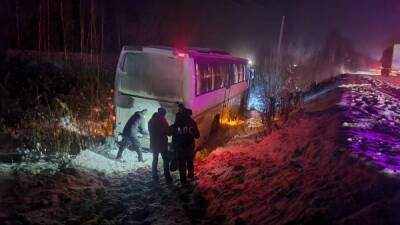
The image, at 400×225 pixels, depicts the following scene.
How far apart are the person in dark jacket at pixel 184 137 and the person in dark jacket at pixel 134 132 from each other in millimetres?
1664

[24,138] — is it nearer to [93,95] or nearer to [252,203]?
[93,95]

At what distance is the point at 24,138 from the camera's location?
36.1 ft

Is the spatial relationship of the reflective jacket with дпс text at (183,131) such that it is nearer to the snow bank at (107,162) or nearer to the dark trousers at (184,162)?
the dark trousers at (184,162)

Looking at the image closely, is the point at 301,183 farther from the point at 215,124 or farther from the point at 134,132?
the point at 215,124

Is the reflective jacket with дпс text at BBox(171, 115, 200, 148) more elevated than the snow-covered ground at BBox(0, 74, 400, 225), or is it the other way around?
the reflective jacket with дпс text at BBox(171, 115, 200, 148)

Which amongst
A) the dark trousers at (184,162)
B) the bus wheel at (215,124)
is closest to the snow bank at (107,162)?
the dark trousers at (184,162)

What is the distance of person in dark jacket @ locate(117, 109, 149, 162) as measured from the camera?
9.95m

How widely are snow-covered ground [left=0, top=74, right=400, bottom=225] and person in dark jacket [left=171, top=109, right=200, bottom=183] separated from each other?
0.45 meters

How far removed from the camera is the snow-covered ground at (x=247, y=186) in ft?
17.8

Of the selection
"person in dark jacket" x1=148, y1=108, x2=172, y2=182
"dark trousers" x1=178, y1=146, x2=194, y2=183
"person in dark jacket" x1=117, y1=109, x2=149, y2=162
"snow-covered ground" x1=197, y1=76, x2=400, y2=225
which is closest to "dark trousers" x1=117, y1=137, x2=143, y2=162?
"person in dark jacket" x1=117, y1=109, x2=149, y2=162

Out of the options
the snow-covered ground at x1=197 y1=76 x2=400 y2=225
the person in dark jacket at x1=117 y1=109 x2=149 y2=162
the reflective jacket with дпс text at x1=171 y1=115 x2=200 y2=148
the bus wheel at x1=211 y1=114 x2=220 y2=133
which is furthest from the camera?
the bus wheel at x1=211 y1=114 x2=220 y2=133

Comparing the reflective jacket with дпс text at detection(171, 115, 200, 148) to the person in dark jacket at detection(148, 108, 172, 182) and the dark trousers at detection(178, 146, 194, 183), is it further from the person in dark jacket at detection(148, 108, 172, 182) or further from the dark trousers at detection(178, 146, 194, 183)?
the person in dark jacket at detection(148, 108, 172, 182)

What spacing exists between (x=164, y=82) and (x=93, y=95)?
21.9 ft

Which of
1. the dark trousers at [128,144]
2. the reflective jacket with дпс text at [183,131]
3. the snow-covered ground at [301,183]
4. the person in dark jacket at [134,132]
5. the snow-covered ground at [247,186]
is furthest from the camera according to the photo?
the dark trousers at [128,144]
